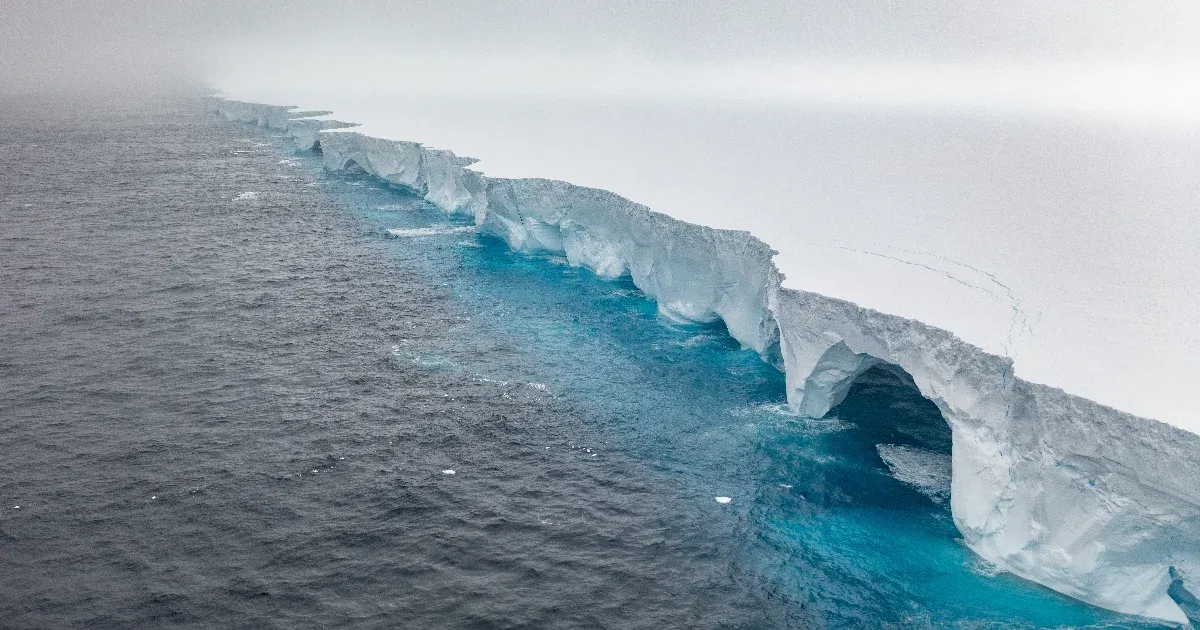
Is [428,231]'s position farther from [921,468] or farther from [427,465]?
[921,468]

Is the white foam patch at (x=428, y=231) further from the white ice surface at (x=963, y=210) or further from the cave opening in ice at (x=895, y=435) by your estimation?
the cave opening in ice at (x=895, y=435)

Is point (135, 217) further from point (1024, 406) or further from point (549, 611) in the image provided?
point (1024, 406)

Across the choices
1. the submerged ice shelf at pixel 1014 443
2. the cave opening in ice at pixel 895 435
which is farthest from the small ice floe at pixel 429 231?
the cave opening in ice at pixel 895 435

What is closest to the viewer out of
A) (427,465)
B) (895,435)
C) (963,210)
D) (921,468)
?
(427,465)

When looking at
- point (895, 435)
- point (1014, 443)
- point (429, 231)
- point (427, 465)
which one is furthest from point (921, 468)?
point (429, 231)

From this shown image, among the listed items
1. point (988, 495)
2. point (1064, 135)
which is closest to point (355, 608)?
point (988, 495)
